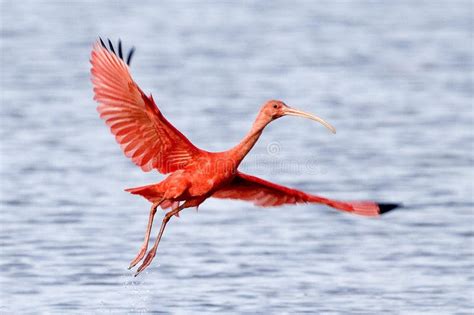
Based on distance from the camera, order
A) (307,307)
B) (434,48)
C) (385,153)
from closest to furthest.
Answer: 1. (307,307)
2. (385,153)
3. (434,48)

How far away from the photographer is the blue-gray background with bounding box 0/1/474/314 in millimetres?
14195

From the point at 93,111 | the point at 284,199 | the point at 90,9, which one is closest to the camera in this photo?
the point at 284,199

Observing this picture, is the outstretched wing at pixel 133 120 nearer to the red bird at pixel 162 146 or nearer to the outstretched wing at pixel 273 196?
the red bird at pixel 162 146

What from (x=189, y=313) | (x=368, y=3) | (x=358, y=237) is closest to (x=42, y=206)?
(x=358, y=237)

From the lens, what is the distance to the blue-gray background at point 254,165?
1420 cm

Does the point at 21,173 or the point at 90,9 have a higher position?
the point at 90,9

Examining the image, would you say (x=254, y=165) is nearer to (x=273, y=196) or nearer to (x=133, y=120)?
Answer: (x=273, y=196)

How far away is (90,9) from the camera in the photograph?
38.9 m

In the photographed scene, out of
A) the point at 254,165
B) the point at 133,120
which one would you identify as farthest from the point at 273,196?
the point at 254,165

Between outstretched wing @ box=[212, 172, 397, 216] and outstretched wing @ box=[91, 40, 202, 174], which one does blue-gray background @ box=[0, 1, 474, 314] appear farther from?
outstretched wing @ box=[91, 40, 202, 174]

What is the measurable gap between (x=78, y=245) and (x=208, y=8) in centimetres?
2368

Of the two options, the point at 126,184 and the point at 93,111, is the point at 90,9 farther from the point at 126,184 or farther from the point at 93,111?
the point at 126,184

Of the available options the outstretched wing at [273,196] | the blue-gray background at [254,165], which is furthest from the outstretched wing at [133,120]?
the blue-gray background at [254,165]

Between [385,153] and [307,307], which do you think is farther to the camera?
[385,153]
